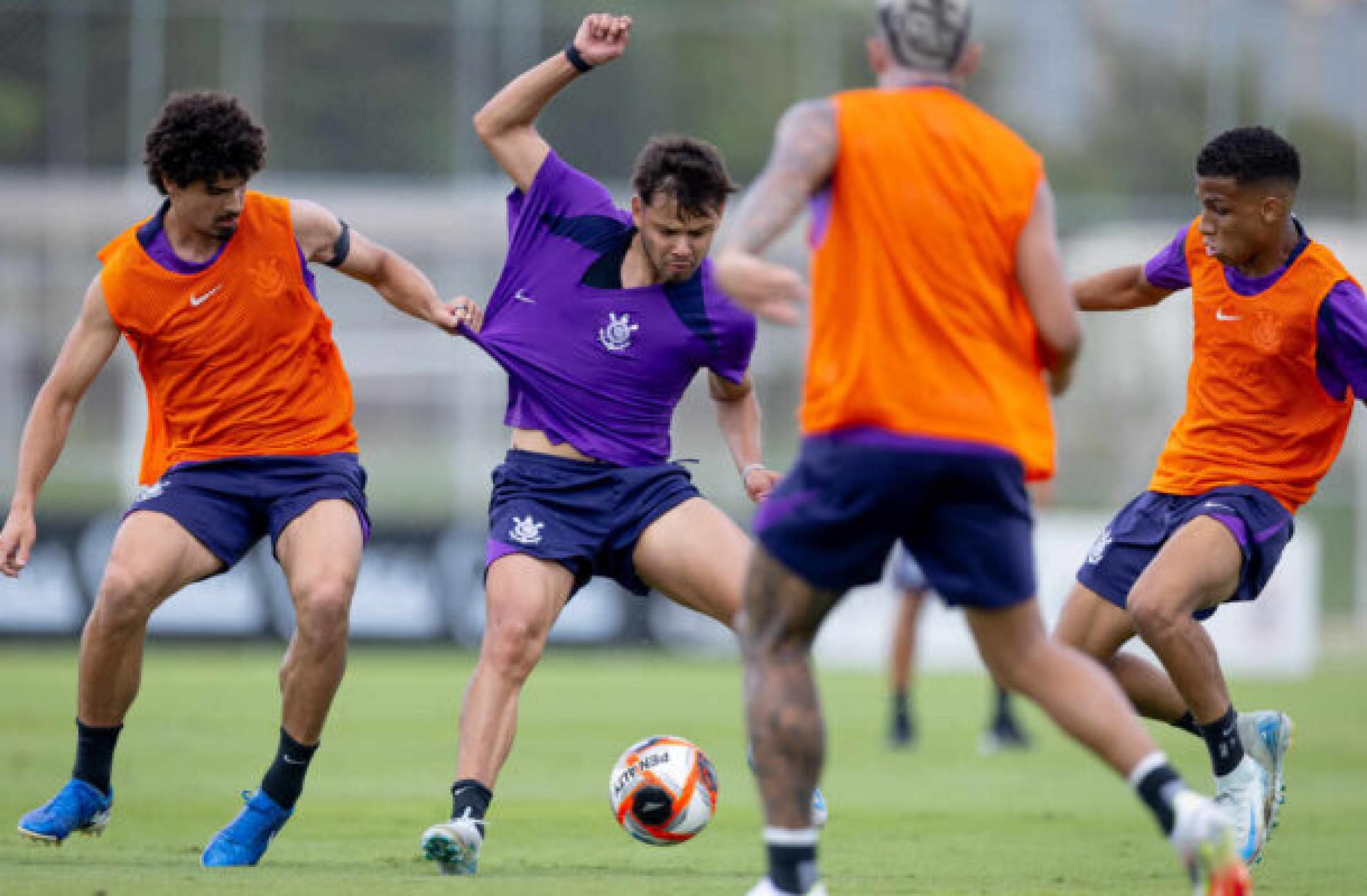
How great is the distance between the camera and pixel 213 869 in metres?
7.13

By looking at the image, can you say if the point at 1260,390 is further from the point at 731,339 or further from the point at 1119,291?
the point at 731,339

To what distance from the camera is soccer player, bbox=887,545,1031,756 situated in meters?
13.7

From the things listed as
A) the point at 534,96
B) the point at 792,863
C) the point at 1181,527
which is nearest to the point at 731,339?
the point at 534,96

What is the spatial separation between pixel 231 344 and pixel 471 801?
75.5 inches

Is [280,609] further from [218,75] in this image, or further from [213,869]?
[213,869]

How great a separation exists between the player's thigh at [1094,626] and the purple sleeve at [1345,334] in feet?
4.00

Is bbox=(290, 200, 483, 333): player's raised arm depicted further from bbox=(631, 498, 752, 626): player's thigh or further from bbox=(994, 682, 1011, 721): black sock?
bbox=(994, 682, 1011, 721): black sock

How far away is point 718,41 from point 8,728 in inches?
576

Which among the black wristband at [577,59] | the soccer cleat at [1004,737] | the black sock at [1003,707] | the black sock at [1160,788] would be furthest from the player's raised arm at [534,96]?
the soccer cleat at [1004,737]

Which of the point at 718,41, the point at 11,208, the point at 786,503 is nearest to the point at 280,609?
the point at 11,208

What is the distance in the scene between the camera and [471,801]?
7.04 m

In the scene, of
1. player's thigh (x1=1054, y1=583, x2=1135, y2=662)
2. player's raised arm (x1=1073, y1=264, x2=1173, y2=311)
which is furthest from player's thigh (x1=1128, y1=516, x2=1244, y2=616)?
player's raised arm (x1=1073, y1=264, x2=1173, y2=311)

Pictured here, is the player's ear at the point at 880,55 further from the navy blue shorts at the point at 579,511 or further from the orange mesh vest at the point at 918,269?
the navy blue shorts at the point at 579,511

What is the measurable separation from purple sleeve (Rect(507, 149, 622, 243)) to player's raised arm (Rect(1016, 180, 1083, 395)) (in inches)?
103
